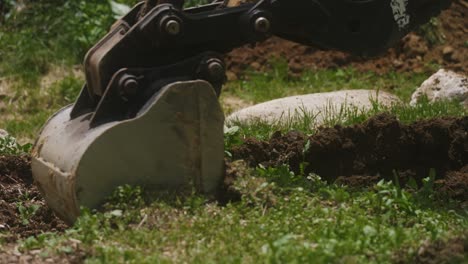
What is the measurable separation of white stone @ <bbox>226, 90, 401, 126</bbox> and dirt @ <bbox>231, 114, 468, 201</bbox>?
4.11 feet

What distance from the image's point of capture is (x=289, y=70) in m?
11.4

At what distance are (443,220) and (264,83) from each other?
220 inches

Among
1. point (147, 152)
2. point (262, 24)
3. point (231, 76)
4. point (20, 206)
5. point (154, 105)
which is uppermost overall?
point (262, 24)

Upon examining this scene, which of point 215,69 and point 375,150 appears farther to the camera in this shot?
point 375,150

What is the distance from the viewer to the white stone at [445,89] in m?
9.16

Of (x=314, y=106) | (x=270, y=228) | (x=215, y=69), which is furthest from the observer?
(x=314, y=106)

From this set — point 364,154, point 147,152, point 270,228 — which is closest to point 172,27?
point 147,152

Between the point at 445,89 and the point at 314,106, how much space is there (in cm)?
115

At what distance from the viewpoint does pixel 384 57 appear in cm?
1147

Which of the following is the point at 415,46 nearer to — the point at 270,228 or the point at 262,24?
the point at 262,24

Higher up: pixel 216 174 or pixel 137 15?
pixel 137 15

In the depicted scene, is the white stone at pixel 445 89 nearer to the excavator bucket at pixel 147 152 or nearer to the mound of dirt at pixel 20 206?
the mound of dirt at pixel 20 206

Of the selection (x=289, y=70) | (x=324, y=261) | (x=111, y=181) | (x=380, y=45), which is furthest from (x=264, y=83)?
(x=324, y=261)

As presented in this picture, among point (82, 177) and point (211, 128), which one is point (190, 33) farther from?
point (82, 177)
